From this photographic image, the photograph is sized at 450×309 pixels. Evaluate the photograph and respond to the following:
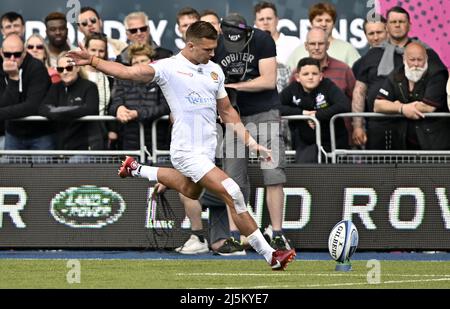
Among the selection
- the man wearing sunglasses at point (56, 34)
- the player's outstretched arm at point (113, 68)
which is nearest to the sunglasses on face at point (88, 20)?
the man wearing sunglasses at point (56, 34)

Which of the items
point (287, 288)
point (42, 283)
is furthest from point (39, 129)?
point (287, 288)

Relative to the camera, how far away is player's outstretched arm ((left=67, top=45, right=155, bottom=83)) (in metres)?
13.8

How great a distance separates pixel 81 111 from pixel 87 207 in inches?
51.4

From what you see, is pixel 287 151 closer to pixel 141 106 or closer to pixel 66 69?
pixel 141 106

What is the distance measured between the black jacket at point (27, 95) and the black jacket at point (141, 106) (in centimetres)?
97

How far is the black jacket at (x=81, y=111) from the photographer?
60.1 ft

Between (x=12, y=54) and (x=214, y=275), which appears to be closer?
(x=214, y=275)

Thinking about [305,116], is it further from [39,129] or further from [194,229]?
[39,129]

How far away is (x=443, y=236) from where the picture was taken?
58.0 feet

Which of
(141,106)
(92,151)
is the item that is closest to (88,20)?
(141,106)

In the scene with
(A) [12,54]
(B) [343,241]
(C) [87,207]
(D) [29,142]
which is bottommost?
(B) [343,241]

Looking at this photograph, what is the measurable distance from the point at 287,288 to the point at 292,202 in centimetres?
546

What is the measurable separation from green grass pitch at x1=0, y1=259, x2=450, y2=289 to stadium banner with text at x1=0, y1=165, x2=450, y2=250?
5.98 ft

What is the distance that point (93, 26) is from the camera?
63.5 ft
